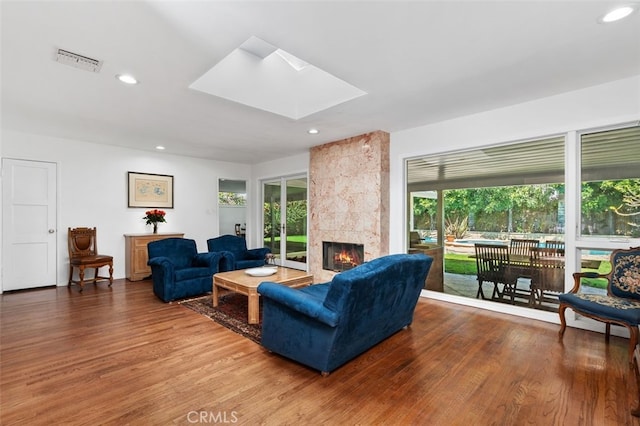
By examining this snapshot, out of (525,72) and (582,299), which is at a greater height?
(525,72)

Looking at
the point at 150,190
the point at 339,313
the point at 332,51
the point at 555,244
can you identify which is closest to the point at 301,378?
the point at 339,313

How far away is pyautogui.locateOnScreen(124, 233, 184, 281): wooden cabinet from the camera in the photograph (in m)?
5.55

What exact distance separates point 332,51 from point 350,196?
2.86 metres

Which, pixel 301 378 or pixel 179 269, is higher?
pixel 179 269

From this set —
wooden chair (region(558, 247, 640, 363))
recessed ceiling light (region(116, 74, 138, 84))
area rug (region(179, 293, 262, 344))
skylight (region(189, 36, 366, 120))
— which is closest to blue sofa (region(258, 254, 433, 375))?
area rug (region(179, 293, 262, 344))

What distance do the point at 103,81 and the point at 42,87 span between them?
0.75 m

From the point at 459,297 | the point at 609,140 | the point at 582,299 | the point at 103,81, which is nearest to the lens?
the point at 582,299

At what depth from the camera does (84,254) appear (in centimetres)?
516

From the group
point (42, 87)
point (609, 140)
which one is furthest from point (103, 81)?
point (609, 140)

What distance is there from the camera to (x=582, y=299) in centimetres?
275

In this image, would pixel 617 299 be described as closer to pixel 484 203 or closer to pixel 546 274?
pixel 546 274

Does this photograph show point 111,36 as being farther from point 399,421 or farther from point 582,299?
point 582,299

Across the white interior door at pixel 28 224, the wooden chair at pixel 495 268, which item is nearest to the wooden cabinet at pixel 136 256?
the white interior door at pixel 28 224

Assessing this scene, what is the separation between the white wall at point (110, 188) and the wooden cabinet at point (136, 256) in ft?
0.80
